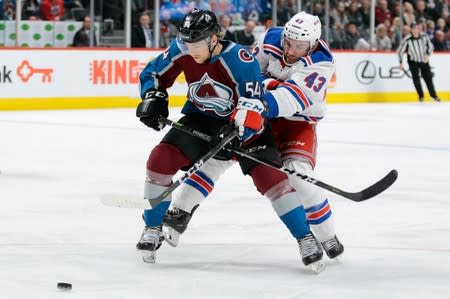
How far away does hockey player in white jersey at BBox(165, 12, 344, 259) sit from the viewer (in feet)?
13.3

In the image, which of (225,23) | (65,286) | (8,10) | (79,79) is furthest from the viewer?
(225,23)

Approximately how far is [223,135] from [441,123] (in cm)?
815

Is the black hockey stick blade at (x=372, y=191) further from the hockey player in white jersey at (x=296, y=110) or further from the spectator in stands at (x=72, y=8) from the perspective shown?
the spectator in stands at (x=72, y=8)

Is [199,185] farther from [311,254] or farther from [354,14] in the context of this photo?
[354,14]

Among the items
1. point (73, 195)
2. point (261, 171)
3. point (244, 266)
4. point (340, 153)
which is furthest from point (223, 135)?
point (340, 153)

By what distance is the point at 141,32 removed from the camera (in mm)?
13359

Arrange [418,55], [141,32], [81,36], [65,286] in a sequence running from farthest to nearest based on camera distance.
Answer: [418,55] → [141,32] → [81,36] → [65,286]

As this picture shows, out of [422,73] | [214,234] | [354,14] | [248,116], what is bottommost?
[422,73]

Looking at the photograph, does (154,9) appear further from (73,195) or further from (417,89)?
(73,195)

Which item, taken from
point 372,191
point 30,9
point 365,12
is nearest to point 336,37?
point 365,12

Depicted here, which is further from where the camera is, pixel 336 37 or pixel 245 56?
pixel 336 37

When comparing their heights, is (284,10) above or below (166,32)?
above

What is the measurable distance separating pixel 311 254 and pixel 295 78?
0.65 meters

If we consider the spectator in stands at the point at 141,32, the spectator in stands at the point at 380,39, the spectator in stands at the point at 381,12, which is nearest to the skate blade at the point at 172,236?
the spectator in stands at the point at 141,32
